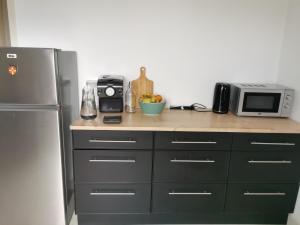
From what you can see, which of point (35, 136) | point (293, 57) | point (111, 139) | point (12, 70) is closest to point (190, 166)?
point (111, 139)

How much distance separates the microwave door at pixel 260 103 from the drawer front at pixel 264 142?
30 cm

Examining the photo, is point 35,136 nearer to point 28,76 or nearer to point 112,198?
point 28,76

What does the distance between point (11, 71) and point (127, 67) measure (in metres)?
0.97

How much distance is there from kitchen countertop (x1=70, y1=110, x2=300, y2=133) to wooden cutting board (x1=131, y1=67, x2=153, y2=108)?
0.24m

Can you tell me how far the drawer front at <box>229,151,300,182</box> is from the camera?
74.8 inches

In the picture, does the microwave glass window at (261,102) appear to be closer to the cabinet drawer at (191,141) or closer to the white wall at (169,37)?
the white wall at (169,37)

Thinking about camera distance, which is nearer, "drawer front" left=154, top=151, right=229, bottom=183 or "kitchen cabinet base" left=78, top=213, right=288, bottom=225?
"drawer front" left=154, top=151, right=229, bottom=183

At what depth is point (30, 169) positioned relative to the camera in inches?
70.7

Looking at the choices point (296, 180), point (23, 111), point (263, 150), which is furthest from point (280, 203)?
point (23, 111)

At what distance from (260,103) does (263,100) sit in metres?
0.03

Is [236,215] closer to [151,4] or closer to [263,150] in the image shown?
[263,150]

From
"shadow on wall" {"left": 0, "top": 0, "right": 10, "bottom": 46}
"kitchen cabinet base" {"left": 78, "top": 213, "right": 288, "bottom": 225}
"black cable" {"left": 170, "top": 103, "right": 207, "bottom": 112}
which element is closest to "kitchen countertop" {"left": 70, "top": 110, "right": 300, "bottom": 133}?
"black cable" {"left": 170, "top": 103, "right": 207, "bottom": 112}

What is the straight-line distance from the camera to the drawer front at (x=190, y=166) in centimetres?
187

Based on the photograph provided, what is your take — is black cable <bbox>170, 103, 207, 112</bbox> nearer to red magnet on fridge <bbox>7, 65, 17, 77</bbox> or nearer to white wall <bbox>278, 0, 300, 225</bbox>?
white wall <bbox>278, 0, 300, 225</bbox>
